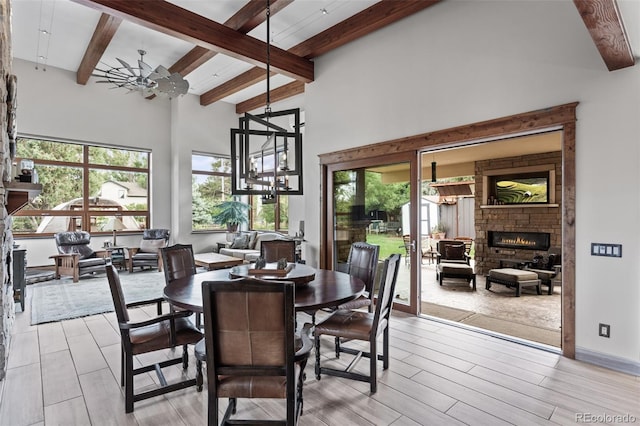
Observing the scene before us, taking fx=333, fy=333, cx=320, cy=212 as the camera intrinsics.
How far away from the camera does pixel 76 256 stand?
6.20 meters

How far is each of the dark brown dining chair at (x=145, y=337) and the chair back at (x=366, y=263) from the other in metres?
1.66

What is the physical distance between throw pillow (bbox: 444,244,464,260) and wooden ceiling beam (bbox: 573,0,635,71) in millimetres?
4479

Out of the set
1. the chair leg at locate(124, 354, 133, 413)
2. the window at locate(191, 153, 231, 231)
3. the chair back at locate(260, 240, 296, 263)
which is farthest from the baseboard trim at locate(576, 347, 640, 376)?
the window at locate(191, 153, 231, 231)

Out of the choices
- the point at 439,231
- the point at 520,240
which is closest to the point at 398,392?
the point at 520,240

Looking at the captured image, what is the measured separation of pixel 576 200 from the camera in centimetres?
306

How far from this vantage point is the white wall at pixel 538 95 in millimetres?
2812

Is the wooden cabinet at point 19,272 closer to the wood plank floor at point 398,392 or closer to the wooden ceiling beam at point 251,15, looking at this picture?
the wood plank floor at point 398,392

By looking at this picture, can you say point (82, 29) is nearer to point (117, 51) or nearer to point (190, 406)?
point (117, 51)

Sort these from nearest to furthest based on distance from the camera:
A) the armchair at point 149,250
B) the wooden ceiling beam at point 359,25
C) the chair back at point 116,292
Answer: the chair back at point 116,292 < the wooden ceiling beam at point 359,25 < the armchair at point 149,250

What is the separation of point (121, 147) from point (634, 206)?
29.7 ft

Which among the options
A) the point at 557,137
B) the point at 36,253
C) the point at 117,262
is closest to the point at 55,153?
the point at 36,253

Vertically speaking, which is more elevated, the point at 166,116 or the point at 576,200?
the point at 166,116

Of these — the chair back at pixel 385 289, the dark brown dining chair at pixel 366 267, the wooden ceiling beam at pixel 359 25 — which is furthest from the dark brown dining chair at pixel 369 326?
the wooden ceiling beam at pixel 359 25

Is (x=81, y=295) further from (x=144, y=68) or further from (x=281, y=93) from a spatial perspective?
(x=281, y=93)
